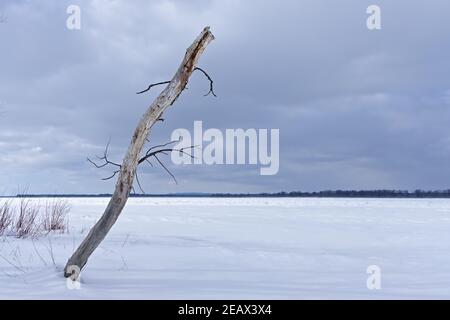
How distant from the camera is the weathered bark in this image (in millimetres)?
4301

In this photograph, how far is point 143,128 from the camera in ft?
14.1

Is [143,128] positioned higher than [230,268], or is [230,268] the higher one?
[143,128]

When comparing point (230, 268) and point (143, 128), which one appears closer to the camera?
point (143, 128)

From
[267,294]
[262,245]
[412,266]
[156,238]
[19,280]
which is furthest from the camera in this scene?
[156,238]

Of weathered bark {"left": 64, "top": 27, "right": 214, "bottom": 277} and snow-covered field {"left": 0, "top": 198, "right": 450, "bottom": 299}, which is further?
weathered bark {"left": 64, "top": 27, "right": 214, "bottom": 277}

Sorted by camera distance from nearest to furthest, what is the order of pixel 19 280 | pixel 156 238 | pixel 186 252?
pixel 19 280
pixel 186 252
pixel 156 238

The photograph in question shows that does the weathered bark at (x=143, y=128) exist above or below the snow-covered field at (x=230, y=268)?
above

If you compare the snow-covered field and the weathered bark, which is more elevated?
the weathered bark

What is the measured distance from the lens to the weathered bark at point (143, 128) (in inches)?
169

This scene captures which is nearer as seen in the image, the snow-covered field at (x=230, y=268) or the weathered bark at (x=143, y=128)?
the snow-covered field at (x=230, y=268)
